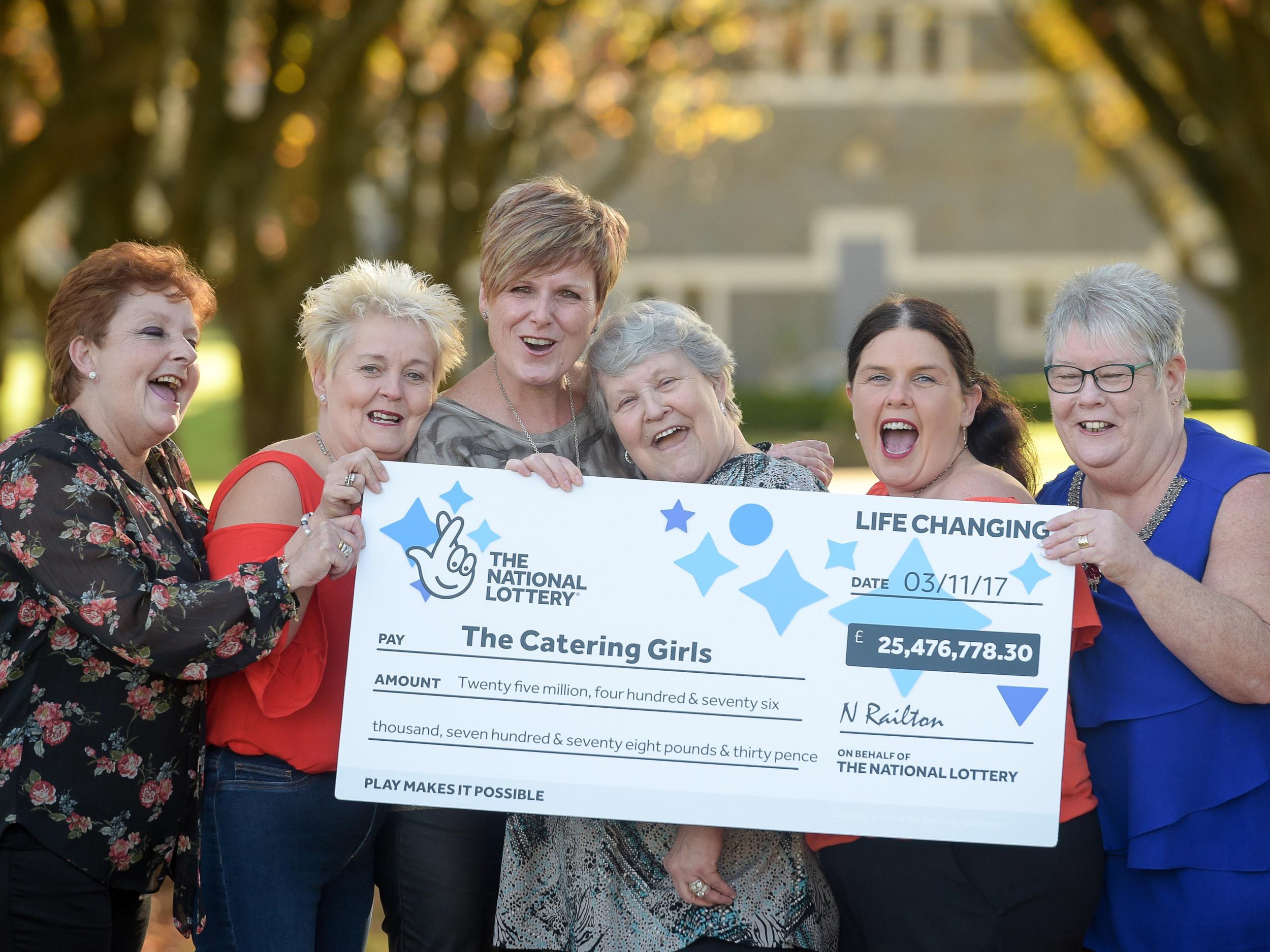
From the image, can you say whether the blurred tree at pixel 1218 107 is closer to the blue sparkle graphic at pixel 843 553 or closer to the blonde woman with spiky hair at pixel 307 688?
the blue sparkle graphic at pixel 843 553

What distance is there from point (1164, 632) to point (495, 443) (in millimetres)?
1889

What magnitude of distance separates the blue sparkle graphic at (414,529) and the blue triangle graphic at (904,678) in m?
1.28

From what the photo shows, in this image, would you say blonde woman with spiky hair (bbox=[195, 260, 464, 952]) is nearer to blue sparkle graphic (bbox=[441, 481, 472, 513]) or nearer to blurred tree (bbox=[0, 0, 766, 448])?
blue sparkle graphic (bbox=[441, 481, 472, 513])

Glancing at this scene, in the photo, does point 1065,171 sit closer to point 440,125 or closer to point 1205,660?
point 440,125

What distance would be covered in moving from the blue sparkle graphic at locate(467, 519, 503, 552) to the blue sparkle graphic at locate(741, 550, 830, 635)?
27.0 inches

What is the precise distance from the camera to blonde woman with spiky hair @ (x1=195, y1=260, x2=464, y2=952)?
330cm

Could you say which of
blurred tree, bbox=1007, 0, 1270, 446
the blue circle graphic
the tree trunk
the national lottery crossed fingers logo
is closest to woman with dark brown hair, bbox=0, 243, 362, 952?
the national lottery crossed fingers logo

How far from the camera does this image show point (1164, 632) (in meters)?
3.03

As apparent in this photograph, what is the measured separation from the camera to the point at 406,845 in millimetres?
3473

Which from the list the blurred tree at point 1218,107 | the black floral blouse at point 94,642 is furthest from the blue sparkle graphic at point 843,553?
the blurred tree at point 1218,107

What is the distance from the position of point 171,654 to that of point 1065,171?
121 ft

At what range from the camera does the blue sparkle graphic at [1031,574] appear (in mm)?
3227

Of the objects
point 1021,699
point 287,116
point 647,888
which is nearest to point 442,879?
point 647,888

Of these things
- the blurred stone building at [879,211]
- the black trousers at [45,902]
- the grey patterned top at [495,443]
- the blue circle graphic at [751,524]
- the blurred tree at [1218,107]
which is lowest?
the black trousers at [45,902]
